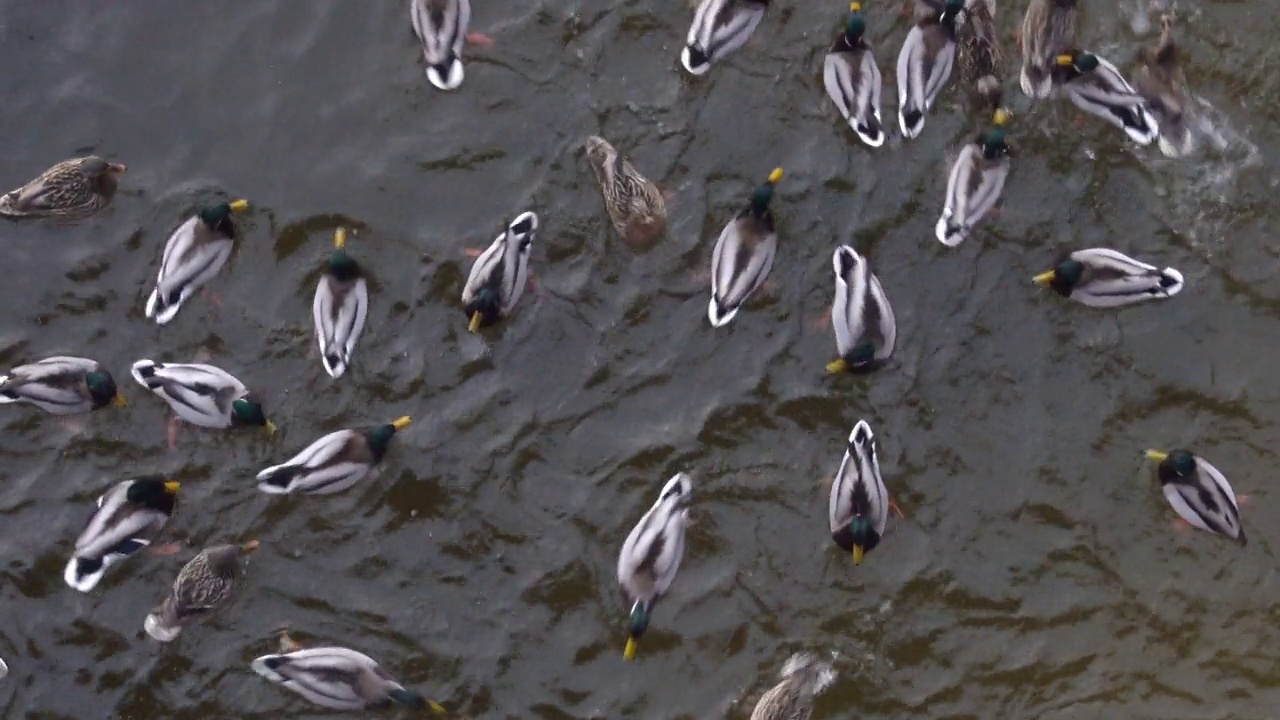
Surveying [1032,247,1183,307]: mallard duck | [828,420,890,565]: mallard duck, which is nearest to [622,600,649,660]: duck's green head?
[828,420,890,565]: mallard duck

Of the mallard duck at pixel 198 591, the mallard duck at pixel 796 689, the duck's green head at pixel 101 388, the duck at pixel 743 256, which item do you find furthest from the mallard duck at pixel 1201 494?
the duck's green head at pixel 101 388

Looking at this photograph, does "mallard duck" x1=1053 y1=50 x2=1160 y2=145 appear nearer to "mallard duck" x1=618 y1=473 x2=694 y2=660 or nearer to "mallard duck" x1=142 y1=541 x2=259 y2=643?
"mallard duck" x1=618 y1=473 x2=694 y2=660

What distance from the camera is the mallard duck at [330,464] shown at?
317 inches

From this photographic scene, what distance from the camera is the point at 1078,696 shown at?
8086 mm

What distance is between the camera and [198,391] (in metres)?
8.16

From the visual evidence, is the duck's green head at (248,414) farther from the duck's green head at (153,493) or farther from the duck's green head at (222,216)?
the duck's green head at (222,216)

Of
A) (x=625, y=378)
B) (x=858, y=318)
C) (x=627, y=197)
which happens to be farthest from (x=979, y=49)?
(x=625, y=378)

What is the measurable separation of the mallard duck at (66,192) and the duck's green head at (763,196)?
16.8 ft

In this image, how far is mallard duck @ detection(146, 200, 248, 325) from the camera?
8.34 m

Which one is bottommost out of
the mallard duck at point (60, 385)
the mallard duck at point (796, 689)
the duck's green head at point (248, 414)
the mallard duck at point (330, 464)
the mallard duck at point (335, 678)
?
the mallard duck at point (796, 689)

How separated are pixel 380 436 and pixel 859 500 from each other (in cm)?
364

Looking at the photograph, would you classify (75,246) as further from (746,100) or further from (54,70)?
(746,100)

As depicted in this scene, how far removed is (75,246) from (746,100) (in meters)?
5.54

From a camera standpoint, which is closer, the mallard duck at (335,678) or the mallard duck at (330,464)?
the mallard duck at (335,678)
